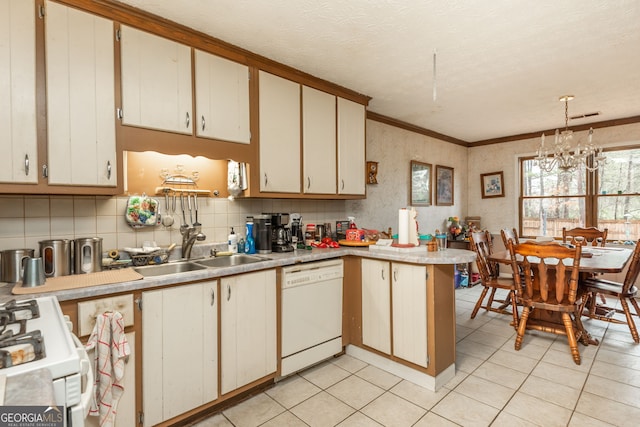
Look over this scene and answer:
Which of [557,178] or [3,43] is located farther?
[557,178]

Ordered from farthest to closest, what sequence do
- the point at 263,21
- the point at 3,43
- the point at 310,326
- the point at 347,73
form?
the point at 347,73
the point at 310,326
the point at 263,21
the point at 3,43

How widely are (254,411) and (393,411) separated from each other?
89 cm

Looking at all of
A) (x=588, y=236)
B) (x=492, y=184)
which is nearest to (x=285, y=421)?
(x=588, y=236)

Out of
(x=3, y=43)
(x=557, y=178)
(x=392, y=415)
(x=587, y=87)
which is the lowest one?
(x=392, y=415)

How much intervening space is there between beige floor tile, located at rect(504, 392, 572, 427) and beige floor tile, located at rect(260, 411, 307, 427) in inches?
51.4

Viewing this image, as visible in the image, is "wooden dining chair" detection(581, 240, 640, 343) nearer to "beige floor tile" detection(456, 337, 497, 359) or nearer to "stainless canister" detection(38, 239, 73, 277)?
"beige floor tile" detection(456, 337, 497, 359)

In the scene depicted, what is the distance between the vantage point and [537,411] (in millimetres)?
2076

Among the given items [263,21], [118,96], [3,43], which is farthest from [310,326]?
[3,43]

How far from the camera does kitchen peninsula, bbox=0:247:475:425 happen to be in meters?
1.76

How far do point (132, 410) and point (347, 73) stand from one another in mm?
2871

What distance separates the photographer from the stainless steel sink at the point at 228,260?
2477 millimetres

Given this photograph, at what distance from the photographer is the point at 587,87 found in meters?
3.31

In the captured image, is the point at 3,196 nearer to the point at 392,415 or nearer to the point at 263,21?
the point at 263,21

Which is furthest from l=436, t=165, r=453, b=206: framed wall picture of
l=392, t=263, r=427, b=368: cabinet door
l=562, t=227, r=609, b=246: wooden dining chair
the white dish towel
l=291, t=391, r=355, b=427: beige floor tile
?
the white dish towel
